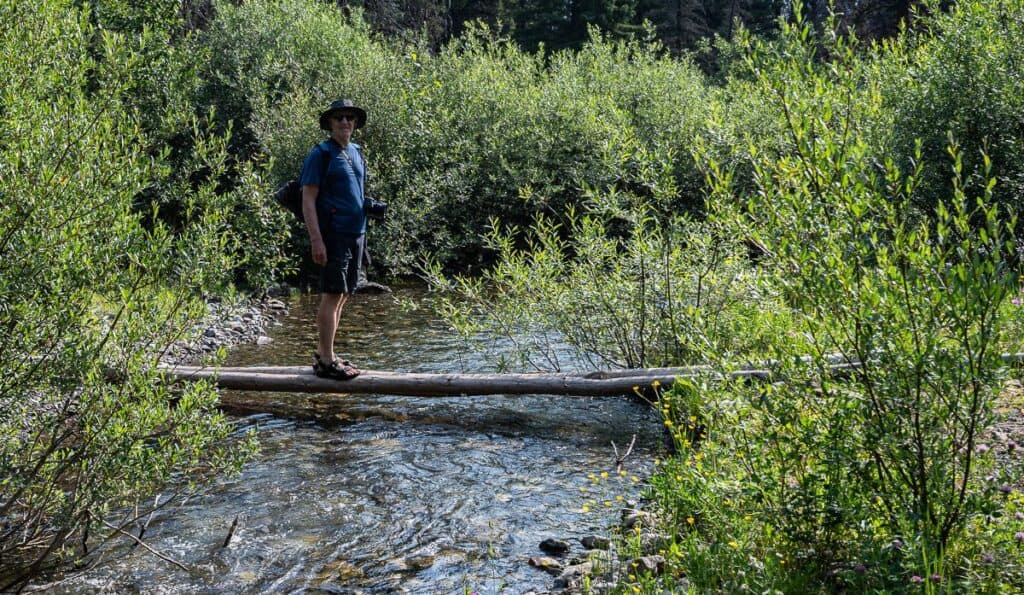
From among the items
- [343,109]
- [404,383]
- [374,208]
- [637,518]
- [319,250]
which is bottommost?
[637,518]

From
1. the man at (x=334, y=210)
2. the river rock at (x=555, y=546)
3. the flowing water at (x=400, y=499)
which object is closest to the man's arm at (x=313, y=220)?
the man at (x=334, y=210)

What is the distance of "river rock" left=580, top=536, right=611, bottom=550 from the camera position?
4.89m

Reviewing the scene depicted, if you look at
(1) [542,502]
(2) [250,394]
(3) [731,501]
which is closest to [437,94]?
(2) [250,394]

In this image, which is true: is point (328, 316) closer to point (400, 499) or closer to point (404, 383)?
point (404, 383)

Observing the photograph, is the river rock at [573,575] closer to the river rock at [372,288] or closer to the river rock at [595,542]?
the river rock at [595,542]

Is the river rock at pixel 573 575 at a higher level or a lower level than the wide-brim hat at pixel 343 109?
lower

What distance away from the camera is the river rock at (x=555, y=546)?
493 centimetres

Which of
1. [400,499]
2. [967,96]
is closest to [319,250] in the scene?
[400,499]

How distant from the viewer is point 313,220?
24.1 feet

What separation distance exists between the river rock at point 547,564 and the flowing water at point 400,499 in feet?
0.19

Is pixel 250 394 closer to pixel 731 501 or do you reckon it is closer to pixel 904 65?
pixel 731 501

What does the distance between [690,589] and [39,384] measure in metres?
3.45

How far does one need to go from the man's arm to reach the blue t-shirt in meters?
0.08

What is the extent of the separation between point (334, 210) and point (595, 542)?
13.5ft
